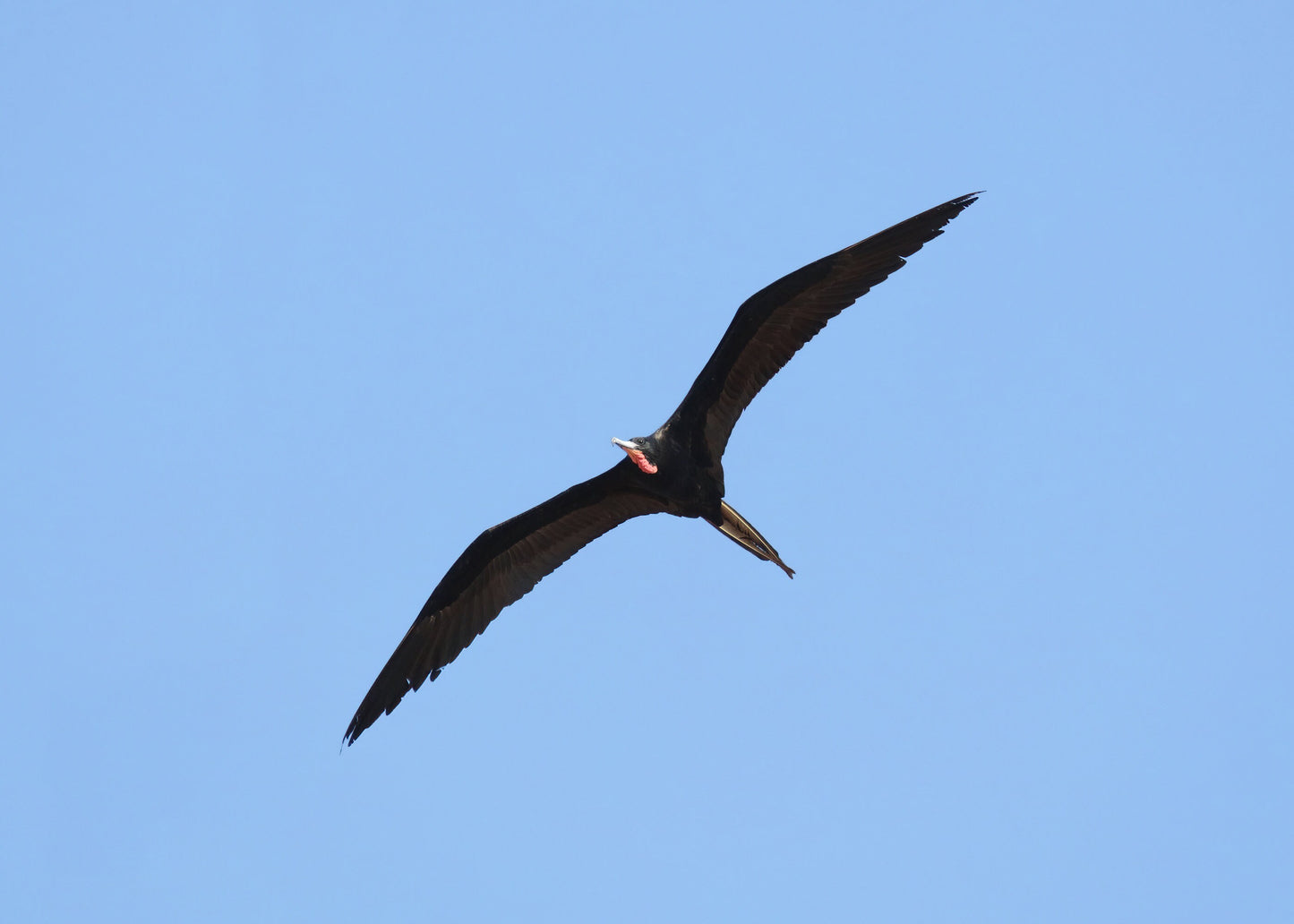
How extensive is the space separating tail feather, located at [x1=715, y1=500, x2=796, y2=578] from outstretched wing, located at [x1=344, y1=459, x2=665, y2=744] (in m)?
0.80

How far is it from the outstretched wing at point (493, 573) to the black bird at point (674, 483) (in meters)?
0.01

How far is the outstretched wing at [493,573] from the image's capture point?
12.8 m

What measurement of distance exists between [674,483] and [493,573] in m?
2.20

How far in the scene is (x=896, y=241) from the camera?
1127 centimetres

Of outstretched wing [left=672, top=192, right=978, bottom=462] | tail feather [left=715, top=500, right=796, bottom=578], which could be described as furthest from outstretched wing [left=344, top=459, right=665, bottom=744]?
outstretched wing [left=672, top=192, right=978, bottom=462]

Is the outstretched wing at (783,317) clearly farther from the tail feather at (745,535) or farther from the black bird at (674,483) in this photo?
the tail feather at (745,535)

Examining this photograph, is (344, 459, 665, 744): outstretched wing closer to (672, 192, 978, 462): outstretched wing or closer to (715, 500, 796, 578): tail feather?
(715, 500, 796, 578): tail feather

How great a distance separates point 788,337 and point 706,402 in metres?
0.96

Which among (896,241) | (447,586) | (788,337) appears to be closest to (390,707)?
(447,586)

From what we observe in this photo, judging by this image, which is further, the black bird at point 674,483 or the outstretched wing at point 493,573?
the outstretched wing at point 493,573

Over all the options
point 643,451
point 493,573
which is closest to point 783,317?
point 643,451

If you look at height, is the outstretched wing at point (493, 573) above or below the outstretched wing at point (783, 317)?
below

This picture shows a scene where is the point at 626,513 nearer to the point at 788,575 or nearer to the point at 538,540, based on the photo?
the point at 538,540


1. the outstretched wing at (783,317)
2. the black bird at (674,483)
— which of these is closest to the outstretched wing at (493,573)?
the black bird at (674,483)
